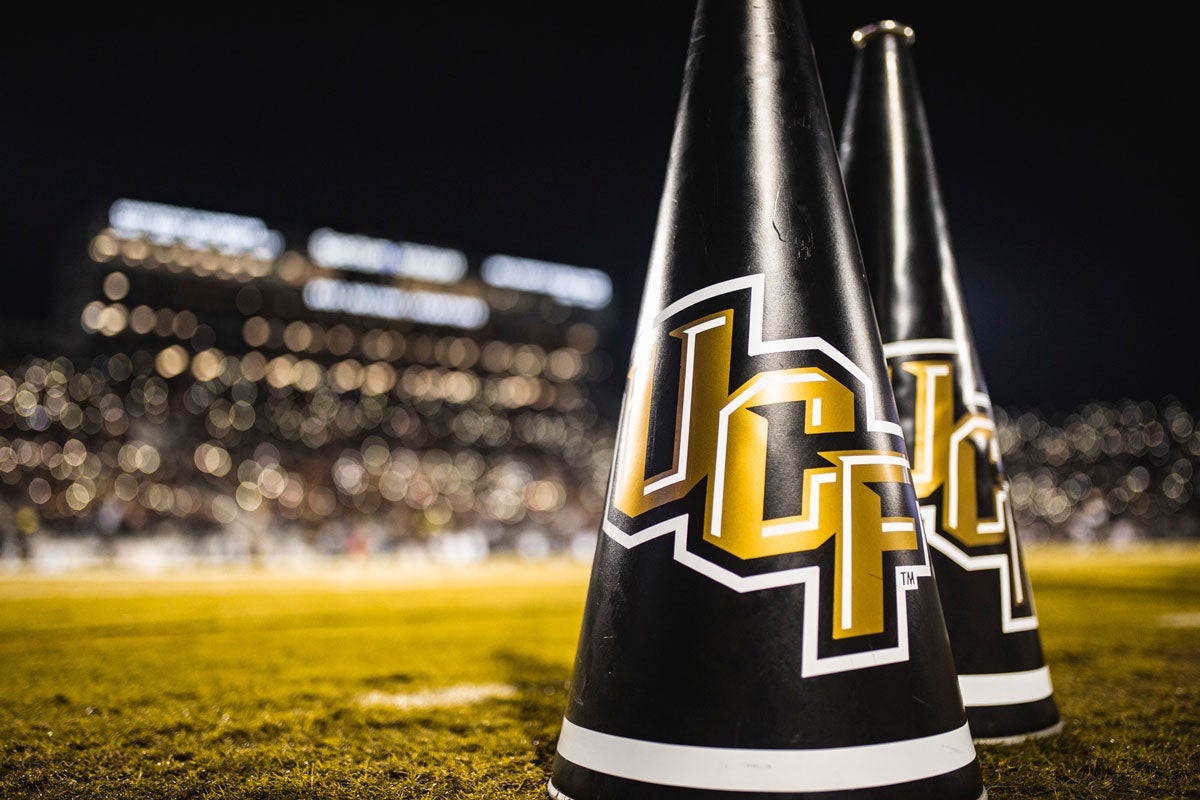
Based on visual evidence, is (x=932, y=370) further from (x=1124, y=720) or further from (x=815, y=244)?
(x=1124, y=720)

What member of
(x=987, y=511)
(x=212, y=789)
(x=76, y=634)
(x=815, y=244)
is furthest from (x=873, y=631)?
(x=76, y=634)

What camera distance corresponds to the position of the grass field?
12.2ft

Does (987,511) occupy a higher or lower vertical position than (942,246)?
lower

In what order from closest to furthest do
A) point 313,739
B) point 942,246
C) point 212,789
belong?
point 212,789 < point 313,739 < point 942,246

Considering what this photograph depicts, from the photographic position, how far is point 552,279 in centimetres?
10194

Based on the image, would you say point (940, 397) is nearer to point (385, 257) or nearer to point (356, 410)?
point (356, 410)

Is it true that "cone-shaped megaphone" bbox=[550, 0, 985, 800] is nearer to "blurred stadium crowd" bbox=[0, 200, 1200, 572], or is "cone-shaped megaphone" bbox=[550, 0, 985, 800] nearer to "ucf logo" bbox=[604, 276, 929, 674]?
"ucf logo" bbox=[604, 276, 929, 674]

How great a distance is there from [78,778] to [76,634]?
21.4ft

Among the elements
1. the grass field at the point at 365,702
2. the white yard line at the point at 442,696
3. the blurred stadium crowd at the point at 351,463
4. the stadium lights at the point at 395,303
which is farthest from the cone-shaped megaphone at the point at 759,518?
the stadium lights at the point at 395,303

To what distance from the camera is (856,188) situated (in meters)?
4.99

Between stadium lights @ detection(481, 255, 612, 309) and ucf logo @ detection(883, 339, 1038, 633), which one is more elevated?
stadium lights @ detection(481, 255, 612, 309)

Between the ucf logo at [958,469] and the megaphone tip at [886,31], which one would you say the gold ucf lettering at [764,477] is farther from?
the megaphone tip at [886,31]

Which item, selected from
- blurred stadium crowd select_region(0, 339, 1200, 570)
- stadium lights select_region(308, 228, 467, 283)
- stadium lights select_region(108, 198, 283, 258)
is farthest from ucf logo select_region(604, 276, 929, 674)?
stadium lights select_region(308, 228, 467, 283)

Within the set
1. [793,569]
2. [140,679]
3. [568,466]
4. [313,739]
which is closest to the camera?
[793,569]
